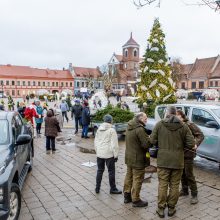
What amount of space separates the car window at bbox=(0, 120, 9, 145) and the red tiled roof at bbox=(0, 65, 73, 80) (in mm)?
79308

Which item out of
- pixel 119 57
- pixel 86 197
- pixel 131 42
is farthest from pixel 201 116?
pixel 119 57

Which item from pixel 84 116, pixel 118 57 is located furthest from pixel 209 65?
pixel 84 116

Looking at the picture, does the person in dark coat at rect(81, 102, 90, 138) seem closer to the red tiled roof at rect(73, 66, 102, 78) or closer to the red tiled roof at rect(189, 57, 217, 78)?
the red tiled roof at rect(189, 57, 217, 78)

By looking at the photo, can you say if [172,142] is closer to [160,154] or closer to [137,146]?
[160,154]

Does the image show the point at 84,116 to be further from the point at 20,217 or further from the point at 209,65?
the point at 209,65

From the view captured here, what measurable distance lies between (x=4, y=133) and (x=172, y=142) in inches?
127

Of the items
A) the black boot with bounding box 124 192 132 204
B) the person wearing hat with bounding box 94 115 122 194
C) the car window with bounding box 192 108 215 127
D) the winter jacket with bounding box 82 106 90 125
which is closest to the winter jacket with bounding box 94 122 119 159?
the person wearing hat with bounding box 94 115 122 194

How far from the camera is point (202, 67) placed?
230ft

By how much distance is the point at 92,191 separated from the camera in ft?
19.0

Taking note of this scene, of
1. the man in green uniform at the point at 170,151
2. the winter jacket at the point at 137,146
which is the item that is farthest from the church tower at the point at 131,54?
the man in green uniform at the point at 170,151

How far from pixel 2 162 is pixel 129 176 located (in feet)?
7.48

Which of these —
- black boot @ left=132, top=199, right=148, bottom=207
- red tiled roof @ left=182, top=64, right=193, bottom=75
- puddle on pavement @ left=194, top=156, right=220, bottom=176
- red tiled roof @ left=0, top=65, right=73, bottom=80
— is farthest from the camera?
red tiled roof @ left=0, top=65, right=73, bottom=80

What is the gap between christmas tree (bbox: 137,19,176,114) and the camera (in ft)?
56.2

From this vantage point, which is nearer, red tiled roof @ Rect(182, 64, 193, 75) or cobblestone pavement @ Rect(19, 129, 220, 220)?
cobblestone pavement @ Rect(19, 129, 220, 220)
